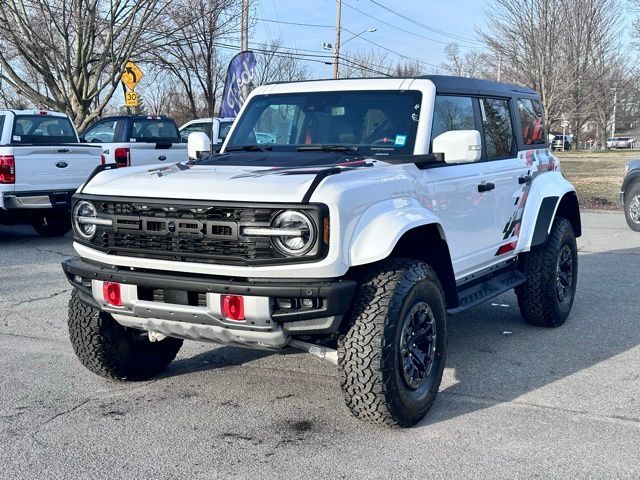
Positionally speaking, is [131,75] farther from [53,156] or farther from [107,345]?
[107,345]

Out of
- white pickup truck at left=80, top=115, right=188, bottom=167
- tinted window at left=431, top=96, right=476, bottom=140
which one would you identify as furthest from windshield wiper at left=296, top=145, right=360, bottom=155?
white pickup truck at left=80, top=115, right=188, bottom=167

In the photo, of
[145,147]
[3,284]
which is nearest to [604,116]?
[145,147]

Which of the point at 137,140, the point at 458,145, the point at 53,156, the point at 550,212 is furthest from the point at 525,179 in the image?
the point at 137,140

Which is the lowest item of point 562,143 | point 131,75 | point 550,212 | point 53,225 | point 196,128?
point 53,225

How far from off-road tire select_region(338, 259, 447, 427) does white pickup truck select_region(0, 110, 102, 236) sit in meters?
7.75

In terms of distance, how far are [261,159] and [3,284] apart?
473cm

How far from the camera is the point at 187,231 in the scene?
12.5 ft

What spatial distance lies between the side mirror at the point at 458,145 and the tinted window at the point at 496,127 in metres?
1.14

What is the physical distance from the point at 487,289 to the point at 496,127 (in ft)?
4.40

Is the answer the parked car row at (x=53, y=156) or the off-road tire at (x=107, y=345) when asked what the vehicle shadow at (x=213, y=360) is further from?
the parked car row at (x=53, y=156)

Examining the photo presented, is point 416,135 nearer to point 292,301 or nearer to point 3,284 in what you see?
point 292,301

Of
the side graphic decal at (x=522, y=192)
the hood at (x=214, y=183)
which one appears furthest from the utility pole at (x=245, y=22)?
the hood at (x=214, y=183)

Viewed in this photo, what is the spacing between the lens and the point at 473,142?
4461 millimetres

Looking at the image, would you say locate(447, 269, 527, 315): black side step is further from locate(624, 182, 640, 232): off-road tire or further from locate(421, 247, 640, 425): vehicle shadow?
locate(624, 182, 640, 232): off-road tire
